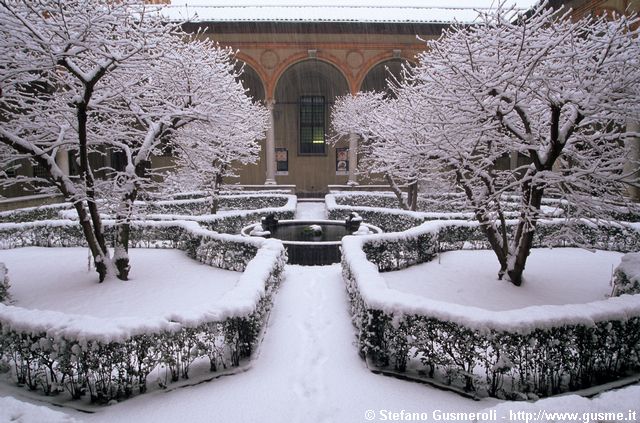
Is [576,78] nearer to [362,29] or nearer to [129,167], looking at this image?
[129,167]

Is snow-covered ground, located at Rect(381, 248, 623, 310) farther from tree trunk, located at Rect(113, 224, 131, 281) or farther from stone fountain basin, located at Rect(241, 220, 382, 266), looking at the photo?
tree trunk, located at Rect(113, 224, 131, 281)

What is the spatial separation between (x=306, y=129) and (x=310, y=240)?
19.0 m

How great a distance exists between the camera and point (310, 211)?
20.5 metres

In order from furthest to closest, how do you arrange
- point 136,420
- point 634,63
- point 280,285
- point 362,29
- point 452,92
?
Result: point 362,29 < point 280,285 < point 452,92 < point 634,63 < point 136,420

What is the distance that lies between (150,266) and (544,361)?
895 cm

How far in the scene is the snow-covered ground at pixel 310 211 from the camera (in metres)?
18.5

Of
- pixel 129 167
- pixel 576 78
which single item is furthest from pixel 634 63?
pixel 129 167

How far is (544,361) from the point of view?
454cm

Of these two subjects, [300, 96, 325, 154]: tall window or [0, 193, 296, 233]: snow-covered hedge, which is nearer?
[0, 193, 296, 233]: snow-covered hedge

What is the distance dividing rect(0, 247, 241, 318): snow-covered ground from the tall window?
2015cm

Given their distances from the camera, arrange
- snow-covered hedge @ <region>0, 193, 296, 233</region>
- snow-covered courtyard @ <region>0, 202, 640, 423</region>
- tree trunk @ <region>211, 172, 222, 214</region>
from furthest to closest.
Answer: tree trunk @ <region>211, 172, 222, 214</region>
snow-covered hedge @ <region>0, 193, 296, 233</region>
snow-covered courtyard @ <region>0, 202, 640, 423</region>

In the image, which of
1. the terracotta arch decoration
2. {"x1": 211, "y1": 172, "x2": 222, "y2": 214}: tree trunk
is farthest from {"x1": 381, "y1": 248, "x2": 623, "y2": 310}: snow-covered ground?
the terracotta arch decoration

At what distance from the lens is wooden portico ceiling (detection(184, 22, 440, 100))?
25.2 metres

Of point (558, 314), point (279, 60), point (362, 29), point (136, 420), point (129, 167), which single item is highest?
point (362, 29)
